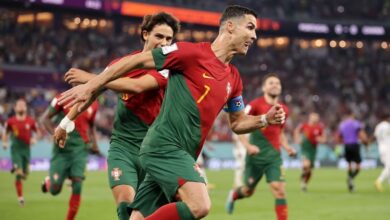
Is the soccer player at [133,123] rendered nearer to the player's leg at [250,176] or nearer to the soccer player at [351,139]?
the player's leg at [250,176]

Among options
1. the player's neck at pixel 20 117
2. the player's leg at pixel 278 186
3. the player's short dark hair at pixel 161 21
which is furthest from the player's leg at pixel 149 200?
the player's neck at pixel 20 117

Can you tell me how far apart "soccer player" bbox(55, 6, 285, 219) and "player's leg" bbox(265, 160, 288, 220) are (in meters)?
5.95

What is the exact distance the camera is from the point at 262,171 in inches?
559

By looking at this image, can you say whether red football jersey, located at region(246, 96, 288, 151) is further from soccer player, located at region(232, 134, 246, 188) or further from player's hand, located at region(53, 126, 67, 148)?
player's hand, located at region(53, 126, 67, 148)

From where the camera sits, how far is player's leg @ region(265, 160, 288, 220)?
12.7 metres

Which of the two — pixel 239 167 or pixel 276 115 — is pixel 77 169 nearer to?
pixel 276 115

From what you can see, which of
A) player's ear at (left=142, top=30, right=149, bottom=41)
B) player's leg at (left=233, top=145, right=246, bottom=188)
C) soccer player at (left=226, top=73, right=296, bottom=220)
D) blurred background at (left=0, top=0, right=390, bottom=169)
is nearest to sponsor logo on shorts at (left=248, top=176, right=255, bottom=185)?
soccer player at (left=226, top=73, right=296, bottom=220)

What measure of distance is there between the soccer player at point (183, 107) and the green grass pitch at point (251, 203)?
814 centimetres

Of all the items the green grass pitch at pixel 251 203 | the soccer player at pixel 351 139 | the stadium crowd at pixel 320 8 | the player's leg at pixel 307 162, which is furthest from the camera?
the stadium crowd at pixel 320 8

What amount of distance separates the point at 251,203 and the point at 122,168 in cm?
1088

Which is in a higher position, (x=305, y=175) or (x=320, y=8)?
(x=320, y=8)

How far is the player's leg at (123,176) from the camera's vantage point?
781cm

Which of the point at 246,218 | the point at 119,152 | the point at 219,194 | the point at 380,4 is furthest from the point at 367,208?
the point at 380,4

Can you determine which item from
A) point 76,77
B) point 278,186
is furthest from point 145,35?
point 278,186
